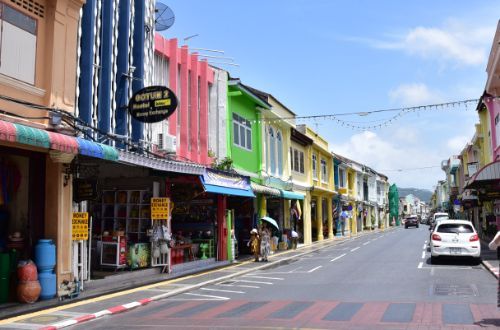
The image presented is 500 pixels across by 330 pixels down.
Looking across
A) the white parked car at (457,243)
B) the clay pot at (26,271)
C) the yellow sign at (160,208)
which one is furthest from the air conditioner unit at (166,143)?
the white parked car at (457,243)

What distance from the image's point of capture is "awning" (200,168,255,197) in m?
17.9

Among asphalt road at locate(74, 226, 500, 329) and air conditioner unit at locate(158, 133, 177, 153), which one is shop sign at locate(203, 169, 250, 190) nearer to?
air conditioner unit at locate(158, 133, 177, 153)

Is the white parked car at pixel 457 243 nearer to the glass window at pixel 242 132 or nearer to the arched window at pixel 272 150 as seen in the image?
the glass window at pixel 242 132

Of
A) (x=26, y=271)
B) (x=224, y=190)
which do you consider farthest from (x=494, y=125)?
(x=26, y=271)

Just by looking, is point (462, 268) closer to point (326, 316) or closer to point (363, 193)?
point (326, 316)

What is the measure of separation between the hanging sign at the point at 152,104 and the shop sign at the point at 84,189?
10.8ft

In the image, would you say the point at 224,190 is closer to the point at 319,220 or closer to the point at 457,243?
the point at 457,243

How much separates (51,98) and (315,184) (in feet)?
93.4

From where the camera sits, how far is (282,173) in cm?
3197

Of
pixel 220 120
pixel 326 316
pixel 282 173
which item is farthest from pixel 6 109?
pixel 282 173

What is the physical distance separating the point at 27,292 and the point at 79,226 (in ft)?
7.01

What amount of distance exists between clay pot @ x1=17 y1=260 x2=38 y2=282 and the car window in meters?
14.1

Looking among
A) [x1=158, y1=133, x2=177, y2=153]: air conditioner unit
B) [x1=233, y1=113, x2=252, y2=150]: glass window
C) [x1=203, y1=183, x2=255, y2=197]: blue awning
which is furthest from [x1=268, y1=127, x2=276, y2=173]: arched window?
[x1=158, y1=133, x2=177, y2=153]: air conditioner unit

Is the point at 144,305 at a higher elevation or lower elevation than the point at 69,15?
lower
